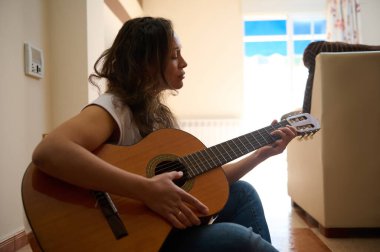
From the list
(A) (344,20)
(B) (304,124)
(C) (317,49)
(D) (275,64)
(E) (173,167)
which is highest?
(A) (344,20)

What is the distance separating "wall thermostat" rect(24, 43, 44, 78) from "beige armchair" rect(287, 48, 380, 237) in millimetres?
1435

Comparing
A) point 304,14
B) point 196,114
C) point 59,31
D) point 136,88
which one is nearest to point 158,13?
point 196,114

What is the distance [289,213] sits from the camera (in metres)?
2.00

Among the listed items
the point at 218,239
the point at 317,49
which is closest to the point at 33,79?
the point at 218,239

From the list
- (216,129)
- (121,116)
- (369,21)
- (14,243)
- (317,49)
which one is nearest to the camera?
(121,116)

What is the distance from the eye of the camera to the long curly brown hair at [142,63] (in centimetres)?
91

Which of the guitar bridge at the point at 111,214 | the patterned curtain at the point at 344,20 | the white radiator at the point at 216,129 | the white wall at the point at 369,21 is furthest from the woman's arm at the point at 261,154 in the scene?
the white wall at the point at 369,21

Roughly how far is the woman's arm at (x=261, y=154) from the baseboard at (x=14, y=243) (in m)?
1.03

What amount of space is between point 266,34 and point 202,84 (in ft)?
3.80

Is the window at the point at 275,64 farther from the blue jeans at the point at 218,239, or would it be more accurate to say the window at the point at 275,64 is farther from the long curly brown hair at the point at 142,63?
the blue jeans at the point at 218,239

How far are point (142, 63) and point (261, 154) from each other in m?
0.50

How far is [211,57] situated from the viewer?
12.6 feet

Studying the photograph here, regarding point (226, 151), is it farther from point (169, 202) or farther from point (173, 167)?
point (169, 202)

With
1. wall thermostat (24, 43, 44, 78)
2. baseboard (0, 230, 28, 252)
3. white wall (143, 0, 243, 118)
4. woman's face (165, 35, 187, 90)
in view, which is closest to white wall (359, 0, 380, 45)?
white wall (143, 0, 243, 118)
